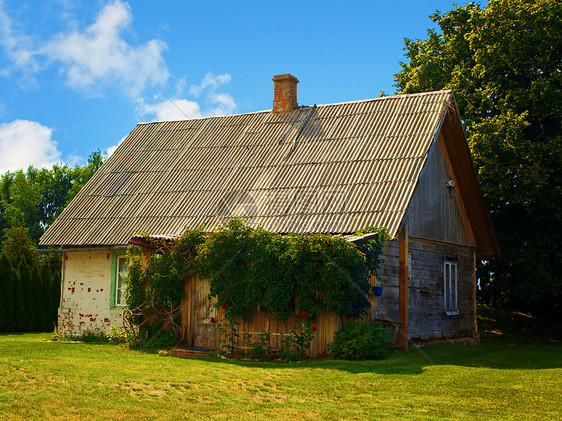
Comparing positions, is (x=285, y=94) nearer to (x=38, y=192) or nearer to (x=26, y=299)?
(x=26, y=299)

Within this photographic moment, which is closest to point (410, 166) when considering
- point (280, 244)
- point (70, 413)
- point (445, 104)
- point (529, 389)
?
point (445, 104)

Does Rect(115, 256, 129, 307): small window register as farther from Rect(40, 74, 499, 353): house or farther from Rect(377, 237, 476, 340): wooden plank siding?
Rect(377, 237, 476, 340): wooden plank siding

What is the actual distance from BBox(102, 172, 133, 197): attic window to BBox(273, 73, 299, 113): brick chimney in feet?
17.7

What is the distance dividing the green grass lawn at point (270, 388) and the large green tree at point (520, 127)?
8.60m

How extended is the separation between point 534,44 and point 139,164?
13.8m

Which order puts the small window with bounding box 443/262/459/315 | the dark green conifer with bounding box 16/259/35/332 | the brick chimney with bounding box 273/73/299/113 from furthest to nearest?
the dark green conifer with bounding box 16/259/35/332 → the brick chimney with bounding box 273/73/299/113 → the small window with bounding box 443/262/459/315

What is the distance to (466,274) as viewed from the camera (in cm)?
1994

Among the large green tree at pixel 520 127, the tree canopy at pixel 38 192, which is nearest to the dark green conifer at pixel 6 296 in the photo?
the large green tree at pixel 520 127

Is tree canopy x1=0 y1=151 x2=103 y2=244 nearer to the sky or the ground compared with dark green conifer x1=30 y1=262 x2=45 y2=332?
nearer to the sky

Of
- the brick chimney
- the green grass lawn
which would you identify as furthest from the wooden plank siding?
the brick chimney

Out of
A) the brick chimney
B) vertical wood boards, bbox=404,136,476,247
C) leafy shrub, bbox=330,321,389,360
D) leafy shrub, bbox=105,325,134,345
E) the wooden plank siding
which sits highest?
the brick chimney

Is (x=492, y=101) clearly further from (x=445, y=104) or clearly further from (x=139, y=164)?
(x=139, y=164)

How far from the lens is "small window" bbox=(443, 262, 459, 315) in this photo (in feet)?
59.6

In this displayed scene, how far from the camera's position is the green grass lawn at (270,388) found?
775cm
